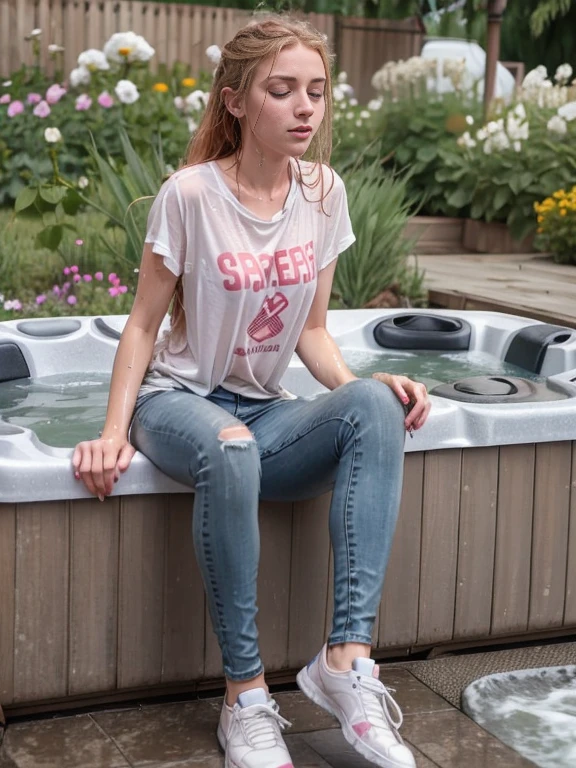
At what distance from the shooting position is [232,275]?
6.86 ft

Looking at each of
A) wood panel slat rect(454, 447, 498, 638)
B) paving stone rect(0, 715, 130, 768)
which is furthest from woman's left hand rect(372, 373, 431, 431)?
paving stone rect(0, 715, 130, 768)

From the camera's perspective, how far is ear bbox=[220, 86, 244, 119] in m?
2.11

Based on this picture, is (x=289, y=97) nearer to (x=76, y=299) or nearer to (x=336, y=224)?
(x=336, y=224)

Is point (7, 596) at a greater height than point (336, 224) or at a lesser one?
lesser

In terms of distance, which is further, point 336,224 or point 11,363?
point 11,363

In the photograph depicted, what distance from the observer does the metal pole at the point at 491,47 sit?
7.33m

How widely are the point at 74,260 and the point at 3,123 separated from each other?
2.98 metres

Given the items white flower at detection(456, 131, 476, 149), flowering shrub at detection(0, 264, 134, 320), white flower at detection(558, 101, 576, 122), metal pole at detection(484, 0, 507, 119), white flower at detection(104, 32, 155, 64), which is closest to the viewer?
flowering shrub at detection(0, 264, 134, 320)

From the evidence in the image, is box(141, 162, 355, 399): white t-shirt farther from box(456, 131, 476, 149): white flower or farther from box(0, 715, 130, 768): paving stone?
box(456, 131, 476, 149): white flower

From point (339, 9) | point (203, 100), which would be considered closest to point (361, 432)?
point (203, 100)

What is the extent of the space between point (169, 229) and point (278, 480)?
1.54 feet

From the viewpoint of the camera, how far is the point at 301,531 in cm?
219

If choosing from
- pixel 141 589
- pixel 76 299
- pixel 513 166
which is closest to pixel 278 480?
pixel 141 589

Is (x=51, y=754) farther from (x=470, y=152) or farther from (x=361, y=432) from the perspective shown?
(x=470, y=152)
